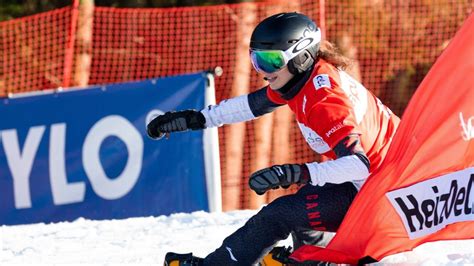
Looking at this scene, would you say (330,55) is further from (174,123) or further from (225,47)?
(225,47)

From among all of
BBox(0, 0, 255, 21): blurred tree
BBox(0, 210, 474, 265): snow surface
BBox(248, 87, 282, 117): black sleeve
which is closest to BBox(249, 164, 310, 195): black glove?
BBox(0, 210, 474, 265): snow surface

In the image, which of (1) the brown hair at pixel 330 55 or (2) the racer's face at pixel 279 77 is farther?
(1) the brown hair at pixel 330 55

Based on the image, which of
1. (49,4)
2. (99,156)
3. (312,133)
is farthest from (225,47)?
(312,133)

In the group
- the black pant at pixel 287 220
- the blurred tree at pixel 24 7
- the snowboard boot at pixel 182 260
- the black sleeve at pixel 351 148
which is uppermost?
the black sleeve at pixel 351 148

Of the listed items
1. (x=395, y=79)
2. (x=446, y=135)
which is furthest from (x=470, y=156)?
(x=395, y=79)

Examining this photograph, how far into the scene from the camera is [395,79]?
1532cm

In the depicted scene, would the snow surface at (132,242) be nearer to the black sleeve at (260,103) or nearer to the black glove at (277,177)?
the black glove at (277,177)

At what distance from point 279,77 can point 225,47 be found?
834 centimetres

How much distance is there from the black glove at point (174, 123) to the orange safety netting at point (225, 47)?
6.71 m

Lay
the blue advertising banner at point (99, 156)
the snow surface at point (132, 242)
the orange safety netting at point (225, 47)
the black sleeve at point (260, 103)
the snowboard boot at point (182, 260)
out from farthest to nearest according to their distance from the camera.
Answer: the orange safety netting at point (225, 47), the blue advertising banner at point (99, 156), the black sleeve at point (260, 103), the snow surface at point (132, 242), the snowboard boot at point (182, 260)

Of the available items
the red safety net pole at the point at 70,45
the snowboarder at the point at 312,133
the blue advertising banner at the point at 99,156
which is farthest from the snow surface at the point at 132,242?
the red safety net pole at the point at 70,45

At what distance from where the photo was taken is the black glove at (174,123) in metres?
6.72

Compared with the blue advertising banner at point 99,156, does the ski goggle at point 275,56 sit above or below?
above

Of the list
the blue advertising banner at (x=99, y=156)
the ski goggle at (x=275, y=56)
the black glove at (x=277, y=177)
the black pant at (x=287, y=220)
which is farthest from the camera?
the blue advertising banner at (x=99, y=156)
